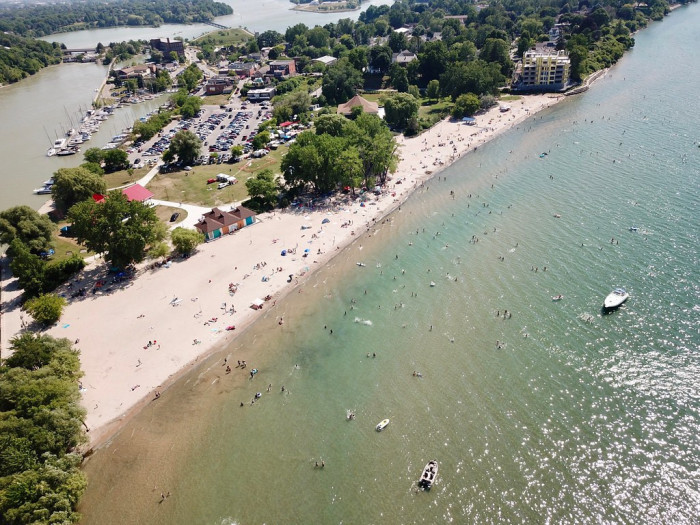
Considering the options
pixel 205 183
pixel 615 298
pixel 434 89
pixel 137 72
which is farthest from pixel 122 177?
pixel 137 72

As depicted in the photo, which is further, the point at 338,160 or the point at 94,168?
the point at 94,168

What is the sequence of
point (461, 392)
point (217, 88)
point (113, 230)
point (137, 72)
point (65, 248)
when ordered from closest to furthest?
point (461, 392) < point (113, 230) < point (65, 248) < point (217, 88) < point (137, 72)

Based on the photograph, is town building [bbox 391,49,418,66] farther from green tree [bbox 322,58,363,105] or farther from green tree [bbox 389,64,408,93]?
green tree [bbox 322,58,363,105]

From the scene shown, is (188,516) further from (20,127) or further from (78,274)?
(20,127)

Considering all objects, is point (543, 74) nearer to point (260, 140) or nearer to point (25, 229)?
point (260, 140)

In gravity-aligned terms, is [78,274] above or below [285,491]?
above

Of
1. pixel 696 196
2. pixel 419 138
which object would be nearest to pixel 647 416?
pixel 696 196

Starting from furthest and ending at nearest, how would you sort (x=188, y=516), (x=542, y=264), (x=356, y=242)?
(x=356, y=242)
(x=542, y=264)
(x=188, y=516)
